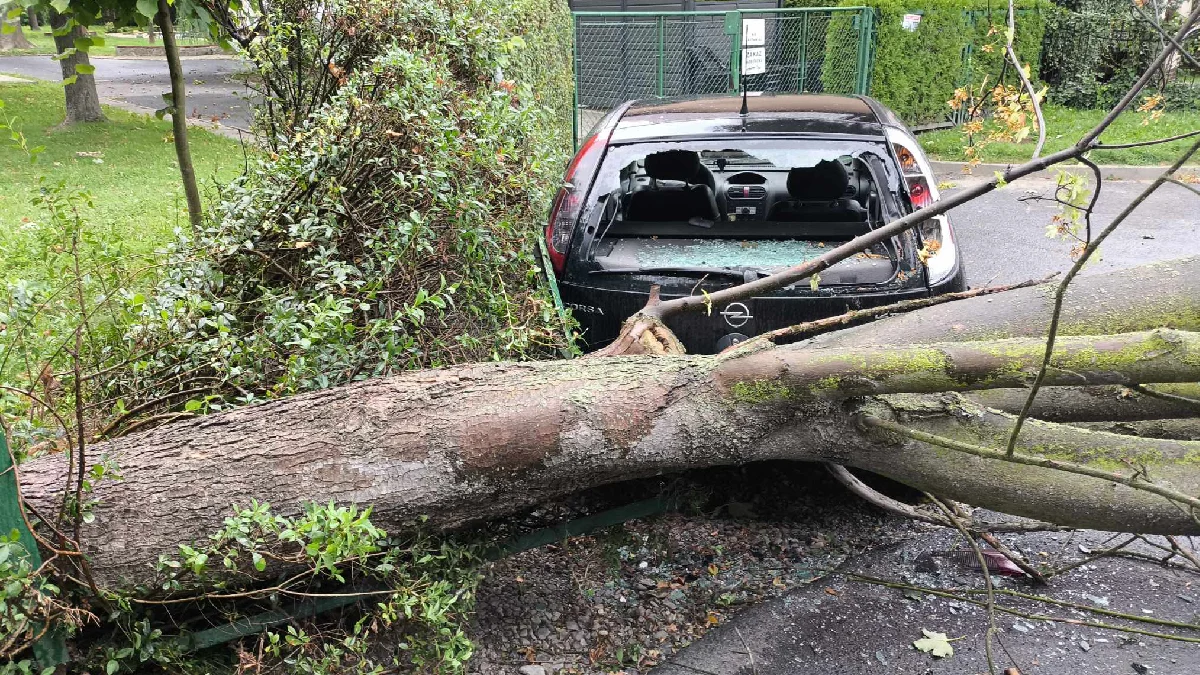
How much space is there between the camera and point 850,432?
253cm

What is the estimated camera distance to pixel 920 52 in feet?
42.3

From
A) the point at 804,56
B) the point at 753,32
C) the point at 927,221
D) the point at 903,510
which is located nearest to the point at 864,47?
the point at 804,56

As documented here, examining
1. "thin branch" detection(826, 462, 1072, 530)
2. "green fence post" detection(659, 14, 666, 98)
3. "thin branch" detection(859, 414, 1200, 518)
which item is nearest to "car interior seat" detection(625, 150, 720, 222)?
"thin branch" detection(826, 462, 1072, 530)

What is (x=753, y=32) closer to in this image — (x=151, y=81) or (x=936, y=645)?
(x=936, y=645)

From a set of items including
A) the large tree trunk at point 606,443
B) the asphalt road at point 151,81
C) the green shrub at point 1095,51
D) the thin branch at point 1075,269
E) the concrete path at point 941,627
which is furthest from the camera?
the asphalt road at point 151,81

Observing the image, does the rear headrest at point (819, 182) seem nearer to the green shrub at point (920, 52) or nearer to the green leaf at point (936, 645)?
the green leaf at point (936, 645)

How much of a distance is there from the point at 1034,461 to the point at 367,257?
A: 2.45 m

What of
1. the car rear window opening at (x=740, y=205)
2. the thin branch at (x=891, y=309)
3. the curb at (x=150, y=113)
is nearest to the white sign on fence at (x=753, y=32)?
the car rear window opening at (x=740, y=205)

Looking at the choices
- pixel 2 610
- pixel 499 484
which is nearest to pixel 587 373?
pixel 499 484

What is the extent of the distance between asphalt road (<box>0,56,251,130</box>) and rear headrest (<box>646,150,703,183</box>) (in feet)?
38.6

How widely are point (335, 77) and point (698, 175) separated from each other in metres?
2.02

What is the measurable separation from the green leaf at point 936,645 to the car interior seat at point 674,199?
2.39 meters

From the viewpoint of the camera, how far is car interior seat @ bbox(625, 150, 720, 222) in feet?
15.2

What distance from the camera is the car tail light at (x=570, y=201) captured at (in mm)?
3875
